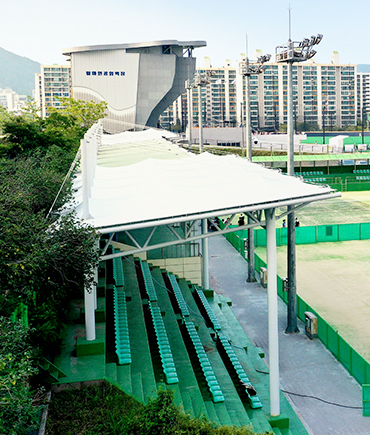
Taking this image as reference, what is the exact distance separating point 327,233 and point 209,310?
19.4 metres

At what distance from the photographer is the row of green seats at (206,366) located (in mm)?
13469

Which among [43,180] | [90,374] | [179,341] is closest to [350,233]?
[179,341]

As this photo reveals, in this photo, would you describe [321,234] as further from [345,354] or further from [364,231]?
[345,354]

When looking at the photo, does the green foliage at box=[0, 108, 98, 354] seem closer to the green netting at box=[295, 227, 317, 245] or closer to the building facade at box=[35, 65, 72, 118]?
the green netting at box=[295, 227, 317, 245]

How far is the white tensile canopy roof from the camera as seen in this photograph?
1242cm

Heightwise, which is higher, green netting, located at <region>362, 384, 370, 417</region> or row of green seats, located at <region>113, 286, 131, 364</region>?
row of green seats, located at <region>113, 286, 131, 364</region>

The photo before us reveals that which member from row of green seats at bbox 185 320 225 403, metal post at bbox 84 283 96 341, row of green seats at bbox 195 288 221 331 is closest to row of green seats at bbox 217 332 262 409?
row of green seats at bbox 185 320 225 403

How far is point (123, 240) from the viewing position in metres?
30.5

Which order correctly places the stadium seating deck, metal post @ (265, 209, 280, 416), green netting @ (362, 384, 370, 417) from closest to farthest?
the stadium seating deck
green netting @ (362, 384, 370, 417)
metal post @ (265, 209, 280, 416)

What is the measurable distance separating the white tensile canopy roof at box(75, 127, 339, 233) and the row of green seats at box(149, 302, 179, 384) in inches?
157

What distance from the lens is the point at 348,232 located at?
38375mm

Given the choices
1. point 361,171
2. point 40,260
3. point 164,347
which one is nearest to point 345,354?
point 164,347

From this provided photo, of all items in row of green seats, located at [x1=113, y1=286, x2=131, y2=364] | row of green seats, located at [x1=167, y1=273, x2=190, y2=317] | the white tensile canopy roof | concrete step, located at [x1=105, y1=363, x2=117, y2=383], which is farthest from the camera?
row of green seats, located at [x1=167, y1=273, x2=190, y2=317]

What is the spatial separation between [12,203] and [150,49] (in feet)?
234
